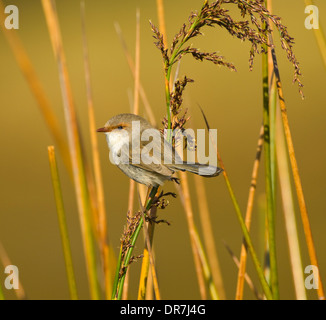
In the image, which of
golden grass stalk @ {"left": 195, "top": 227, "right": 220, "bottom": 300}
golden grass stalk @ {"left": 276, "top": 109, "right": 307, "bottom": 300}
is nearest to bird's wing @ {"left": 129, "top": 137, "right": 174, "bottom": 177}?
golden grass stalk @ {"left": 195, "top": 227, "right": 220, "bottom": 300}

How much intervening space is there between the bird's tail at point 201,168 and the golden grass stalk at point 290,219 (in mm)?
251

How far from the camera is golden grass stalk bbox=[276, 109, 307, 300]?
1372mm

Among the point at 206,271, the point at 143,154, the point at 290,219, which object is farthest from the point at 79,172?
the point at 290,219

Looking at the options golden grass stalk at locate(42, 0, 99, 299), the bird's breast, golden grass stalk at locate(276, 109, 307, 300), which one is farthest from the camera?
the bird's breast

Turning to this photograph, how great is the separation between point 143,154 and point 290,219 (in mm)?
476

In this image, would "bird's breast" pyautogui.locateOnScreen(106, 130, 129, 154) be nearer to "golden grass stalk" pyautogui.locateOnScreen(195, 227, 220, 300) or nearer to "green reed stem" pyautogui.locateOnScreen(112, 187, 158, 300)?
"golden grass stalk" pyautogui.locateOnScreen(195, 227, 220, 300)

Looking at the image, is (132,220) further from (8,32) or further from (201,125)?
(201,125)

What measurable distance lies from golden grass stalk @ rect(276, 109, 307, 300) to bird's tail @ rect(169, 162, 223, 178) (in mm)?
251

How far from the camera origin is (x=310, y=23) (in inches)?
52.0

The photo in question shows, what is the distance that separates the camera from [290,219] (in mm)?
1410

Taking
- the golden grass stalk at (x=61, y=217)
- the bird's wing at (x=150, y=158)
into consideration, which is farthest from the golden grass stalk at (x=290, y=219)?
the golden grass stalk at (x=61, y=217)

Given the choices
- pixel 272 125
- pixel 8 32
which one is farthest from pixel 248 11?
pixel 8 32

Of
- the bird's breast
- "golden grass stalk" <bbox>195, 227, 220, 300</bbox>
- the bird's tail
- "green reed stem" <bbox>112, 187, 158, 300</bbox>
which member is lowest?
"golden grass stalk" <bbox>195, 227, 220, 300</bbox>
